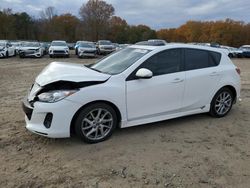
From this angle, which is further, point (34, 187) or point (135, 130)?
point (135, 130)

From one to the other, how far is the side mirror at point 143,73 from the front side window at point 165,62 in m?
0.16

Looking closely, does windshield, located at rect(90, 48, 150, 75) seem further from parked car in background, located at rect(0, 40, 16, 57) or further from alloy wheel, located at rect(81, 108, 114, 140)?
parked car in background, located at rect(0, 40, 16, 57)

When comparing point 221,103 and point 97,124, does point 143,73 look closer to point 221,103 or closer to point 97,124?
point 97,124

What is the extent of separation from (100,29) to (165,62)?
6227 cm

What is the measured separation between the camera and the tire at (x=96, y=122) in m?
4.07

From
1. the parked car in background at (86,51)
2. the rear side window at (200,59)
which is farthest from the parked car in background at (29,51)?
the rear side window at (200,59)

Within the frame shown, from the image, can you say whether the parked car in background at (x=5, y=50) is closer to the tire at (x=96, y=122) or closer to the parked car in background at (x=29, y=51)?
the parked car in background at (x=29, y=51)

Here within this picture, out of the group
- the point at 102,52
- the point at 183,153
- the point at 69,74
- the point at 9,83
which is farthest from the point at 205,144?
the point at 102,52

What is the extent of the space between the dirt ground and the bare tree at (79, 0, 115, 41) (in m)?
62.0

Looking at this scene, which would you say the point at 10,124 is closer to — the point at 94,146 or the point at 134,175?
the point at 94,146

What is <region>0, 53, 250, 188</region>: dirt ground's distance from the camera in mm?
3252

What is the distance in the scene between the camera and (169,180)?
3260 millimetres

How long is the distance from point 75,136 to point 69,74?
3.41 ft

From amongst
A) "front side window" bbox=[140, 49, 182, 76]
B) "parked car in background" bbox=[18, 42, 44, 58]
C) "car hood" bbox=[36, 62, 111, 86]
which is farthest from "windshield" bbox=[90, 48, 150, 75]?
"parked car in background" bbox=[18, 42, 44, 58]
